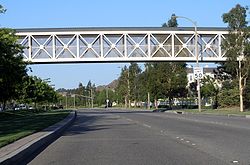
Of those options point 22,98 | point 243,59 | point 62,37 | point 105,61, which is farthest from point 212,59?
point 22,98

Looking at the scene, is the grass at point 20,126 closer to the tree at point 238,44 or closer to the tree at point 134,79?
Result: the tree at point 238,44

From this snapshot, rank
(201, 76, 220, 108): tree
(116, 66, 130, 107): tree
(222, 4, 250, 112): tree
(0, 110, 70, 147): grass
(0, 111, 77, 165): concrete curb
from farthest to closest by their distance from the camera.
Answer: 1. (116, 66, 130, 107): tree
2. (201, 76, 220, 108): tree
3. (222, 4, 250, 112): tree
4. (0, 110, 70, 147): grass
5. (0, 111, 77, 165): concrete curb

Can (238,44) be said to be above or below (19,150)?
above

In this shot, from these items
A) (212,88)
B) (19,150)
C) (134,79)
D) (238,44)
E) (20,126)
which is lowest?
(19,150)

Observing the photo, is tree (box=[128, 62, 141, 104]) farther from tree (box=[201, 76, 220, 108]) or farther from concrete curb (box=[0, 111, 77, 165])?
concrete curb (box=[0, 111, 77, 165])

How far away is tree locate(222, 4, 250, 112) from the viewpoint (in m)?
55.2

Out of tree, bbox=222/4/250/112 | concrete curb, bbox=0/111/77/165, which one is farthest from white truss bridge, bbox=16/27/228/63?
concrete curb, bbox=0/111/77/165

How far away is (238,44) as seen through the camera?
182 feet

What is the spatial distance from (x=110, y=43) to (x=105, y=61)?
2656mm

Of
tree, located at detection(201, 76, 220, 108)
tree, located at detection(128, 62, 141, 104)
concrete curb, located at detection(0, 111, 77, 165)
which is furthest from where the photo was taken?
tree, located at detection(128, 62, 141, 104)

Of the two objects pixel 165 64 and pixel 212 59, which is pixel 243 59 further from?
pixel 165 64

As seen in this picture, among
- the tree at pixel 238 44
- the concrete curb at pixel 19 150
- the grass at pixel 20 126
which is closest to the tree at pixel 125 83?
the tree at pixel 238 44

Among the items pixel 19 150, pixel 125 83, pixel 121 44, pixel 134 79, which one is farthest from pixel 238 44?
pixel 125 83

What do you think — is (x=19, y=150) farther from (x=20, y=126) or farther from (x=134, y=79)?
(x=134, y=79)
